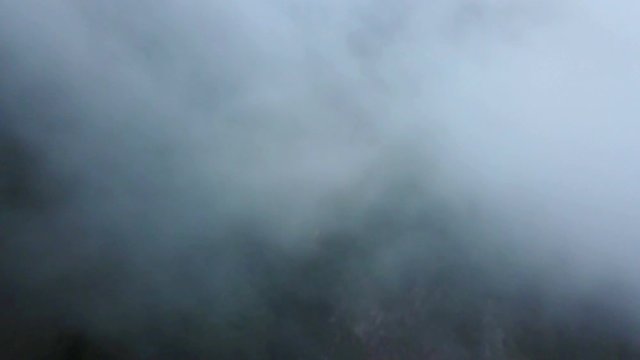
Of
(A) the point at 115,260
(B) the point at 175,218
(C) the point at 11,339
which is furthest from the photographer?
(B) the point at 175,218

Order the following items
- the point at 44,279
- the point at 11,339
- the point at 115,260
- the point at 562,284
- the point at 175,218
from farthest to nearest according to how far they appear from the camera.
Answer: the point at 562,284, the point at 175,218, the point at 115,260, the point at 44,279, the point at 11,339

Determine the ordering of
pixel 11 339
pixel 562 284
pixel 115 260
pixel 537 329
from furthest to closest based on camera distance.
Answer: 1. pixel 562 284
2. pixel 537 329
3. pixel 115 260
4. pixel 11 339

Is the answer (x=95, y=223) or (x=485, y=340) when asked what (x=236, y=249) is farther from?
(x=485, y=340)

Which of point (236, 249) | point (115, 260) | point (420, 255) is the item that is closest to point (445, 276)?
point (420, 255)

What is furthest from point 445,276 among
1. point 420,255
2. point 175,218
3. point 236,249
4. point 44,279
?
point 44,279

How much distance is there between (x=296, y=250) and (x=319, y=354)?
14061 mm

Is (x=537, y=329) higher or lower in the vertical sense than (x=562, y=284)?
lower

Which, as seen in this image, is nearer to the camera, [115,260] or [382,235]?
[115,260]

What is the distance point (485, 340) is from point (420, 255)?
13.5 meters

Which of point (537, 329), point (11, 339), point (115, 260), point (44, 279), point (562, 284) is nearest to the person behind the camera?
point (11, 339)

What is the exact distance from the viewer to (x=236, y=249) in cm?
8550

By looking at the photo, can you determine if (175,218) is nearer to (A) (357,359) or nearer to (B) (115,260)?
(B) (115,260)

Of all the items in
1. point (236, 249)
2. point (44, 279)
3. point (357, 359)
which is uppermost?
point (236, 249)

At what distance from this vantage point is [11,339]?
65.2m
